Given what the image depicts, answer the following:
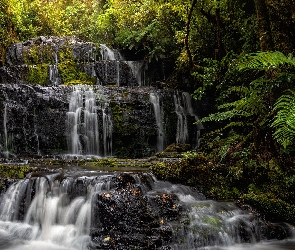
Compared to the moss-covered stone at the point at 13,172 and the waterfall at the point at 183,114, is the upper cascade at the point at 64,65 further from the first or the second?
the moss-covered stone at the point at 13,172

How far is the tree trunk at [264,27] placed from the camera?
20.8 feet

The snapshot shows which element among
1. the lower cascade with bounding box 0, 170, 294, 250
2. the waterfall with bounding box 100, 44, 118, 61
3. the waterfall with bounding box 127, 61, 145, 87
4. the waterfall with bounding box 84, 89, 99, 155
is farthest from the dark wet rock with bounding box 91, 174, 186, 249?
the waterfall with bounding box 100, 44, 118, 61

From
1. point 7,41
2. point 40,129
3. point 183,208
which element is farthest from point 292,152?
point 7,41

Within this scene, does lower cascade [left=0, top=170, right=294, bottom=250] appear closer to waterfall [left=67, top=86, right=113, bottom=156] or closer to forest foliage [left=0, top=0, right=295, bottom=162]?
forest foliage [left=0, top=0, right=295, bottom=162]

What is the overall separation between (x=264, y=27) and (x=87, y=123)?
22.0 feet

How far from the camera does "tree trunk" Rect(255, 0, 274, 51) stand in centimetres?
635

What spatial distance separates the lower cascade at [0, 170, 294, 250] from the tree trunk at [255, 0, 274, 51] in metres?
3.31

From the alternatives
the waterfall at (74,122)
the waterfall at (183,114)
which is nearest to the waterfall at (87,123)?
the waterfall at (74,122)

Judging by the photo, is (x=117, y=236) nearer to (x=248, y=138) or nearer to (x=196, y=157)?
(x=196, y=157)

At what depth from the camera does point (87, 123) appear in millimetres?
10938

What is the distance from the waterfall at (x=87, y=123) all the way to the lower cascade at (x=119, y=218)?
501 centimetres

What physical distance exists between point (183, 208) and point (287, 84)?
299cm

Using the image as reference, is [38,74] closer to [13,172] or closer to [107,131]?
[107,131]

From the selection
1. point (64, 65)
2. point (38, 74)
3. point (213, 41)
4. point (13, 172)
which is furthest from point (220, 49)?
point (13, 172)
